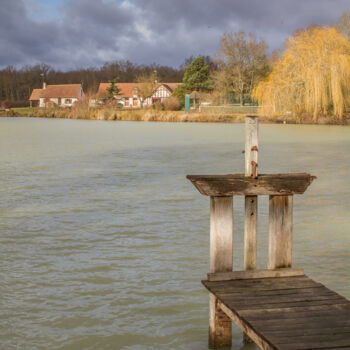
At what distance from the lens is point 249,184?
3.94 m

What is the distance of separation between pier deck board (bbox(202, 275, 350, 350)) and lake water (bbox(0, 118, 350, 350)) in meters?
0.49

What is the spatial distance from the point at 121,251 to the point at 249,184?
2.77 metres

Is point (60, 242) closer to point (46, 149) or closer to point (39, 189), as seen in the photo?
point (39, 189)

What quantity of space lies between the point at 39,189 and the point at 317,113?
2555 cm

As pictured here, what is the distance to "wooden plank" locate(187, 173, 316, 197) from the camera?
3.82 metres

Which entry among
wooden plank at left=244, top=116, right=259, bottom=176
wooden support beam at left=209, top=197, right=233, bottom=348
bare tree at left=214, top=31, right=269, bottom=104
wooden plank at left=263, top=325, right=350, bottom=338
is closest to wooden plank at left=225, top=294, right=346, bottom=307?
wooden support beam at left=209, top=197, right=233, bottom=348

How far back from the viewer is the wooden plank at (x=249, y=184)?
150 inches

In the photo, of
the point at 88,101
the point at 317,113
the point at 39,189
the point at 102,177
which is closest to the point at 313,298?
the point at 39,189

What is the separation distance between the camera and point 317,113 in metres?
33.5

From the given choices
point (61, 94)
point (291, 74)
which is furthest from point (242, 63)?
point (61, 94)

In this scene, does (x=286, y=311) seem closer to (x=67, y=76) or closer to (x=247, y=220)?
(x=247, y=220)

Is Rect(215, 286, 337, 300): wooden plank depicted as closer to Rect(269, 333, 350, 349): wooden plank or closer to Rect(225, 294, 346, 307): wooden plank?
Rect(225, 294, 346, 307): wooden plank

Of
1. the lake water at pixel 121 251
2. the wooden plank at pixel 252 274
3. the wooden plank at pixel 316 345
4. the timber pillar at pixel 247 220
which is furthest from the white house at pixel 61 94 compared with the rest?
the wooden plank at pixel 316 345

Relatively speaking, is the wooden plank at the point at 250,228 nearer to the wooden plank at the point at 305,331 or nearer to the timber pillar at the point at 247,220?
the timber pillar at the point at 247,220
